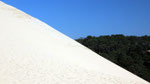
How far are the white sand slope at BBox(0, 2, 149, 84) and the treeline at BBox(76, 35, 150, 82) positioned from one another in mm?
11528

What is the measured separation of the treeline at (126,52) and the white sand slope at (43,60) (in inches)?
454

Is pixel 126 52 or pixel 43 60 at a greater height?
pixel 126 52

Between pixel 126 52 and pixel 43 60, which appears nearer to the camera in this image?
pixel 43 60

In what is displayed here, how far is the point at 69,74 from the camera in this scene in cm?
500

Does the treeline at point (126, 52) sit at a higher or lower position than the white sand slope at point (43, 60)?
higher

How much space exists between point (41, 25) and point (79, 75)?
474 centimetres

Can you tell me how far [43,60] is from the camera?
560 centimetres

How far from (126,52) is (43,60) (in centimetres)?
2535

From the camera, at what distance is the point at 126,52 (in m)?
29.5

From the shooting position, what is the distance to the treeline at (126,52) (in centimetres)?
1973

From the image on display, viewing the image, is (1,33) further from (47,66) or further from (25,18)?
(47,66)

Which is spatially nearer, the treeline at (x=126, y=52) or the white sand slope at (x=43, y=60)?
the white sand slope at (x=43, y=60)

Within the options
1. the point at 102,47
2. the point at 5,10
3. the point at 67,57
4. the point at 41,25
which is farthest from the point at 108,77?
the point at 102,47

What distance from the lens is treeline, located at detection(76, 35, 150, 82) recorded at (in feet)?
64.7
